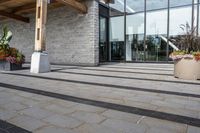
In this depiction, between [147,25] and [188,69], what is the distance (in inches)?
280

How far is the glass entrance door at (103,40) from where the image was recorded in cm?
1305

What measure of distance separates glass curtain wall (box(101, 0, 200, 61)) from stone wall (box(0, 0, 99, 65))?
8.86ft

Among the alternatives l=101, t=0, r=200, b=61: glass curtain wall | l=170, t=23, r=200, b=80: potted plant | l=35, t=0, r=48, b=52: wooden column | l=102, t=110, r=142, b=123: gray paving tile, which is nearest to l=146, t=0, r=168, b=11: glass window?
l=101, t=0, r=200, b=61: glass curtain wall

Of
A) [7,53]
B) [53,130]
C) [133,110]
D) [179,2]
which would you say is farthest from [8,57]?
[179,2]

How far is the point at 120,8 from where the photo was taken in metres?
13.0

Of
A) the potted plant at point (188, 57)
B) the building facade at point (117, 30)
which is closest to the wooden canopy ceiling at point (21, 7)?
the building facade at point (117, 30)

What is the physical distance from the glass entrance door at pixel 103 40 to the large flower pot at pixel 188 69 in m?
7.52

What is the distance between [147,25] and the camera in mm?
12328

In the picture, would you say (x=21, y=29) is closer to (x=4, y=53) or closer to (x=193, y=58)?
(x=4, y=53)

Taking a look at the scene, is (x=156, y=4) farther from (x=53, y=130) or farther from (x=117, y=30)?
(x=53, y=130)

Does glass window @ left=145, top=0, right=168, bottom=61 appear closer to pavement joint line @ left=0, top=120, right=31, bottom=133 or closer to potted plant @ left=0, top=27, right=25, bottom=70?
potted plant @ left=0, top=27, right=25, bottom=70

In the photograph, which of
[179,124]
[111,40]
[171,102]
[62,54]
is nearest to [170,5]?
[111,40]

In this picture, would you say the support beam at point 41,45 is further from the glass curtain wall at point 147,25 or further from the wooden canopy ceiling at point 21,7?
the glass curtain wall at point 147,25

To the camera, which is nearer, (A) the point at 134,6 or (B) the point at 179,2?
(B) the point at 179,2
